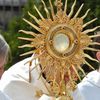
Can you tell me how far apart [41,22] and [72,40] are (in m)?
0.21

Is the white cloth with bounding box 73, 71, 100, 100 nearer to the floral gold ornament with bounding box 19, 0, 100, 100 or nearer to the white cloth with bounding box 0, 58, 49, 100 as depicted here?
the white cloth with bounding box 0, 58, 49, 100

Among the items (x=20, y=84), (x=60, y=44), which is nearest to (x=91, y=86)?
(x=20, y=84)

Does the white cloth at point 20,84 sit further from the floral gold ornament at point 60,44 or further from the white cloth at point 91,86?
the white cloth at point 91,86

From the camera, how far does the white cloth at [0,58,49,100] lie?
4.29 meters

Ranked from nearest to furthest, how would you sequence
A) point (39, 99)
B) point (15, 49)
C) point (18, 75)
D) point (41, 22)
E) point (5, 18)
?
point (41, 22) → point (39, 99) → point (18, 75) → point (15, 49) → point (5, 18)

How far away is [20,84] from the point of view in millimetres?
4422

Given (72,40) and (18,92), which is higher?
(72,40)

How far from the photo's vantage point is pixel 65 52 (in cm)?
393

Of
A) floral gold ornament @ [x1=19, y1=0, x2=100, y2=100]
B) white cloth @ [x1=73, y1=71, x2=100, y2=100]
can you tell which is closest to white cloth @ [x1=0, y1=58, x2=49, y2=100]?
floral gold ornament @ [x1=19, y1=0, x2=100, y2=100]

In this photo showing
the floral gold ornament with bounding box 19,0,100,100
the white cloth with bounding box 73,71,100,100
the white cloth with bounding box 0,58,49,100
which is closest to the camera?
the floral gold ornament with bounding box 19,0,100,100

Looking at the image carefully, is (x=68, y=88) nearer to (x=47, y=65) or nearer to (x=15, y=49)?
(x=47, y=65)

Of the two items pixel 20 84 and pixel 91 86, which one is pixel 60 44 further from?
pixel 91 86

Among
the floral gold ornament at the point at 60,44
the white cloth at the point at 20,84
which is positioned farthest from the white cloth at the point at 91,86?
the floral gold ornament at the point at 60,44

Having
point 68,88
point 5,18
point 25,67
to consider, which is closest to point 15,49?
point 25,67
